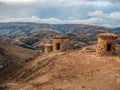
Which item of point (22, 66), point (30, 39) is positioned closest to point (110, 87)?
point (22, 66)

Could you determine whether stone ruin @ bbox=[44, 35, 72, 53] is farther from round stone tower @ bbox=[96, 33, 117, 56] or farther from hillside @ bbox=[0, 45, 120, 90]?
round stone tower @ bbox=[96, 33, 117, 56]

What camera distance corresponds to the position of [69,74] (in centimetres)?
2914

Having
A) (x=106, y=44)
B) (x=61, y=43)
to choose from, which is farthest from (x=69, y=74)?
(x=61, y=43)

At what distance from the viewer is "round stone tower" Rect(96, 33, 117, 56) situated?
3169 centimetres

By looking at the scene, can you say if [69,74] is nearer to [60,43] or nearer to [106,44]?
[106,44]

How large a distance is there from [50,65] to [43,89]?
315 inches

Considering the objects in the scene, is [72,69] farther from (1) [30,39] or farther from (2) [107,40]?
(1) [30,39]

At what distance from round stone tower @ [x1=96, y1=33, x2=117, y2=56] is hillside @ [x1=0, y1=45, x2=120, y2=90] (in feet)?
2.77

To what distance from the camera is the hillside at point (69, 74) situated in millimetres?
26062

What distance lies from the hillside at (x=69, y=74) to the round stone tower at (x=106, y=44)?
85 centimetres

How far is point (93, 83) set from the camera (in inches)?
1024

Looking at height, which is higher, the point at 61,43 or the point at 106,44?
the point at 106,44

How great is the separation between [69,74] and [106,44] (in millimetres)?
5583

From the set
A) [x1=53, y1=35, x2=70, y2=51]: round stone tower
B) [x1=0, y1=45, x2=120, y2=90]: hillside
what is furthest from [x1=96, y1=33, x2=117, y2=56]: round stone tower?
[x1=53, y1=35, x2=70, y2=51]: round stone tower
